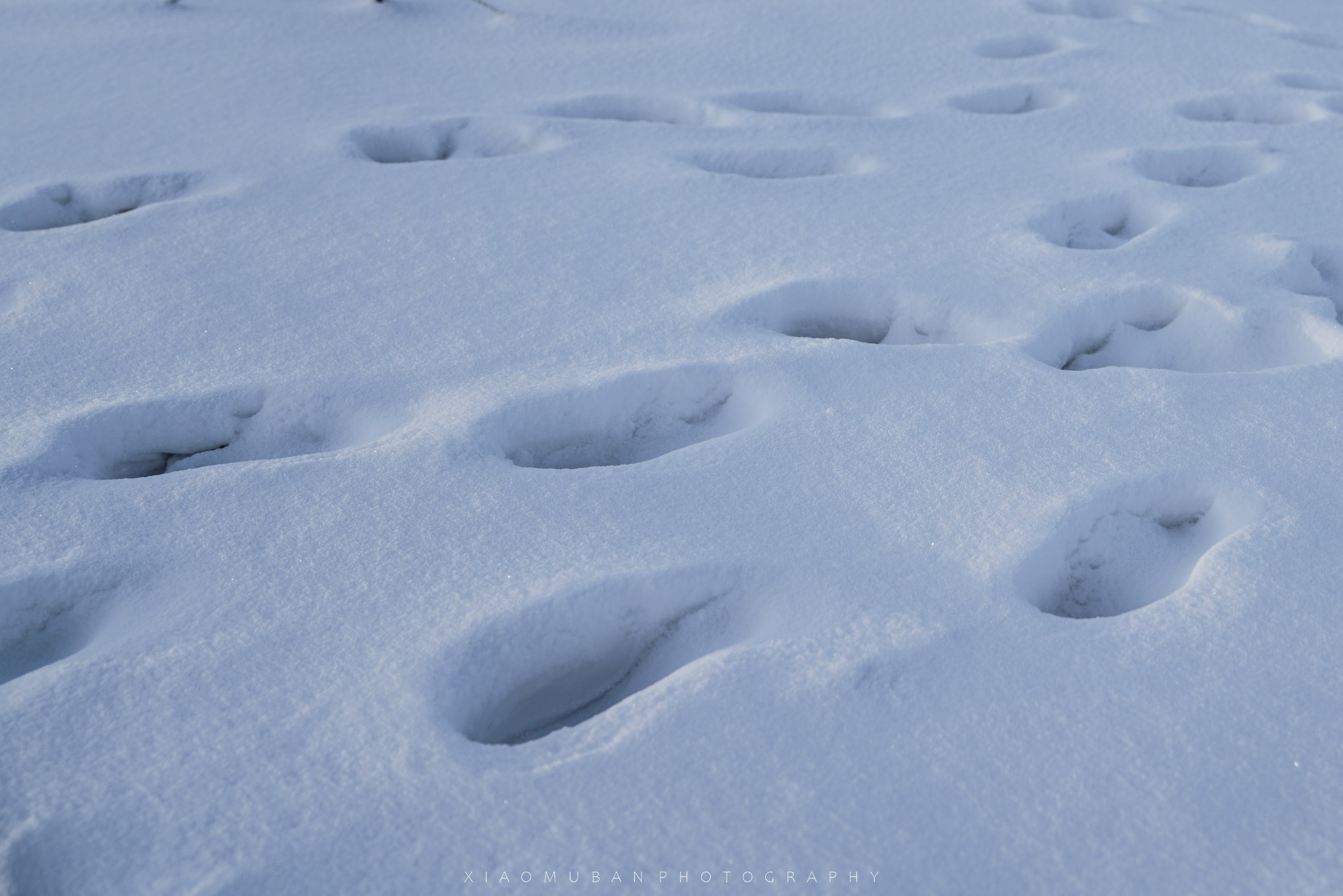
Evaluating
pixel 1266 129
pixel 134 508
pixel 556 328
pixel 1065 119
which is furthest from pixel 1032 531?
pixel 1266 129

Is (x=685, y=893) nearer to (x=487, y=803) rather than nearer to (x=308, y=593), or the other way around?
(x=487, y=803)

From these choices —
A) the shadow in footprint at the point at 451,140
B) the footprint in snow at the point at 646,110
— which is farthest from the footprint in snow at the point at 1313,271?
the shadow in footprint at the point at 451,140

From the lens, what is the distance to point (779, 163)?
1.59 m

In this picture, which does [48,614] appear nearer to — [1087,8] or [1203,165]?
[1203,165]

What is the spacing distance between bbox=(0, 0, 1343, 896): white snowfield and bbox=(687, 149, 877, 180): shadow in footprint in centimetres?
1

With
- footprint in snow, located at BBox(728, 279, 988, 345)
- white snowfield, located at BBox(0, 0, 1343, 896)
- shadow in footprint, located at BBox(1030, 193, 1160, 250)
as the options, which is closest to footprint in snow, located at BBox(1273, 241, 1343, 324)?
white snowfield, located at BBox(0, 0, 1343, 896)

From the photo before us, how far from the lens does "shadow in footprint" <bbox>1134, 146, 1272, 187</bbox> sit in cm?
159

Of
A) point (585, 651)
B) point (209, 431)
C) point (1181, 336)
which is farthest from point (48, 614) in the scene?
point (1181, 336)

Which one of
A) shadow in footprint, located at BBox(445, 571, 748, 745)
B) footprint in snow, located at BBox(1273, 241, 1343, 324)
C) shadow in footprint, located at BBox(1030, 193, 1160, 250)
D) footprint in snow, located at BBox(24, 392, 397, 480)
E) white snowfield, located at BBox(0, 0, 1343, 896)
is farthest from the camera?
shadow in footprint, located at BBox(1030, 193, 1160, 250)

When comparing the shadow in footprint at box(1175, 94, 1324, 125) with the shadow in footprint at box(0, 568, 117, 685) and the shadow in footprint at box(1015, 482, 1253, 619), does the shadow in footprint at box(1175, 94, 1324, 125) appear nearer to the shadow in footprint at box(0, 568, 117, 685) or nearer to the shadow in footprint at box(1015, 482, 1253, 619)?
the shadow in footprint at box(1015, 482, 1253, 619)

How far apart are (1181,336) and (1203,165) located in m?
0.55

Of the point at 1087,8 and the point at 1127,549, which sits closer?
the point at 1127,549

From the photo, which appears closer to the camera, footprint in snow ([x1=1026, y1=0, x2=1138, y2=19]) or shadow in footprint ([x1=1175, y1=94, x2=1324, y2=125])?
shadow in footprint ([x1=1175, y1=94, x2=1324, y2=125])

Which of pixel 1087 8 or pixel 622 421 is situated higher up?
pixel 1087 8
